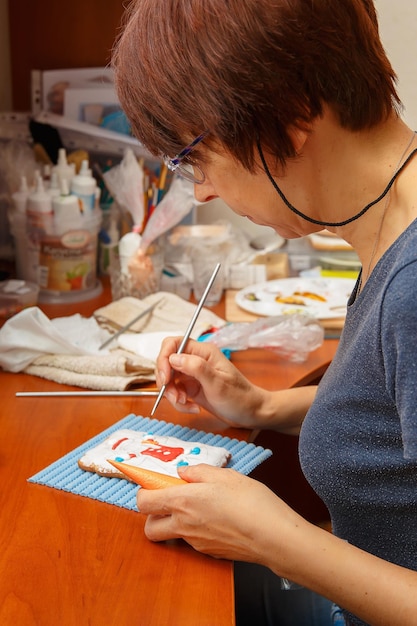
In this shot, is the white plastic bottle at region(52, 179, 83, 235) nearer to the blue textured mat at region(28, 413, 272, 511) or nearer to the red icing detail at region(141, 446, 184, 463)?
the blue textured mat at region(28, 413, 272, 511)

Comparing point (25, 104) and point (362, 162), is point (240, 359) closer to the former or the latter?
point (362, 162)

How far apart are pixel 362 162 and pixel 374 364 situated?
231 millimetres

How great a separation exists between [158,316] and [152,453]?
2.12 ft

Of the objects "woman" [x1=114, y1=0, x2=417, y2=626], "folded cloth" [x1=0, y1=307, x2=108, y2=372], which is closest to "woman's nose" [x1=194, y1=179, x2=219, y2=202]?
"woman" [x1=114, y1=0, x2=417, y2=626]

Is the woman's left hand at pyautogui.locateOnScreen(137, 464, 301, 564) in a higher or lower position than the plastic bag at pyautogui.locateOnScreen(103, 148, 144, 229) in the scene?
lower

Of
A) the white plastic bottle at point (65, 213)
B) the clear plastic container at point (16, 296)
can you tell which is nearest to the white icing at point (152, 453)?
the clear plastic container at point (16, 296)

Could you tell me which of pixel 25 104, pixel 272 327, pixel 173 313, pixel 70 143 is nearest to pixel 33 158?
pixel 70 143

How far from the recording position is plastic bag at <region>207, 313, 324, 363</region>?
159cm

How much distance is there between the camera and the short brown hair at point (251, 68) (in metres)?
0.86

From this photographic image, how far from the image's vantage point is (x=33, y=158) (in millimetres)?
2000

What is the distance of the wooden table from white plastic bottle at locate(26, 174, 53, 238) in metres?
0.66

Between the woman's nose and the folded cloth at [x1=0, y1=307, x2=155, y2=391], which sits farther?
the folded cloth at [x1=0, y1=307, x2=155, y2=391]

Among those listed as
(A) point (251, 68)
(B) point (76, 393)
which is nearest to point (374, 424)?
(A) point (251, 68)

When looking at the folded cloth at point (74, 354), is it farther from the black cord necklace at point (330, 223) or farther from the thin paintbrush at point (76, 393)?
the black cord necklace at point (330, 223)
